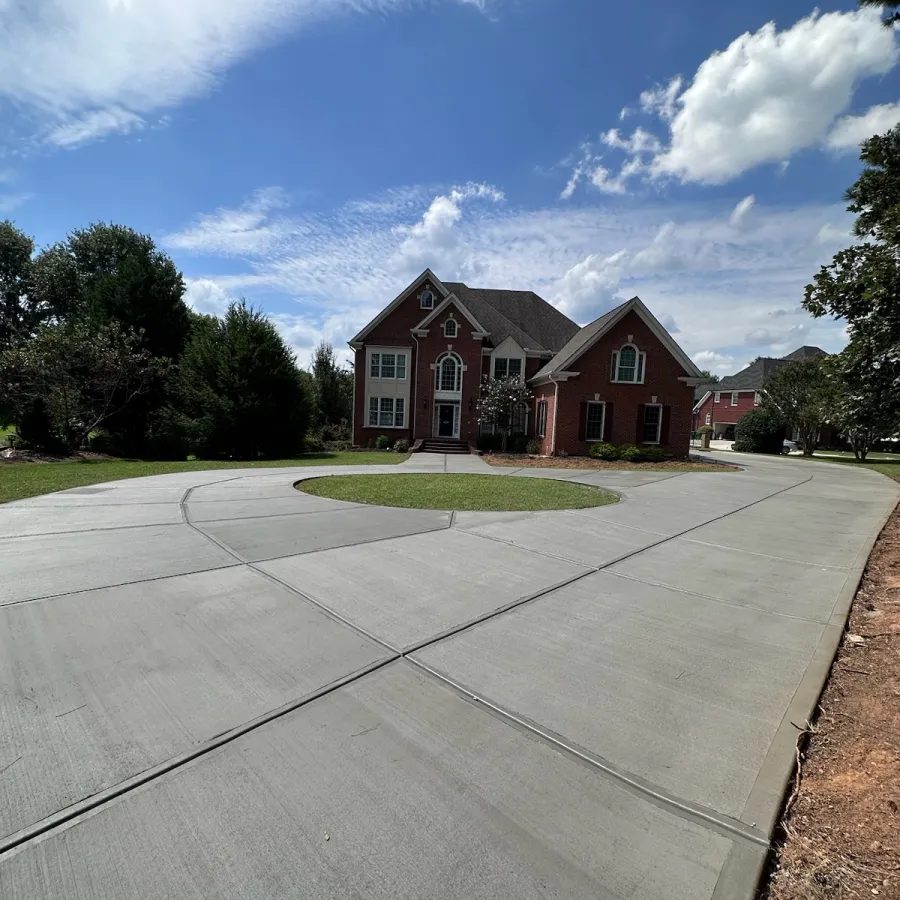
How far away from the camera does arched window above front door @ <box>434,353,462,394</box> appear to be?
26.8 meters

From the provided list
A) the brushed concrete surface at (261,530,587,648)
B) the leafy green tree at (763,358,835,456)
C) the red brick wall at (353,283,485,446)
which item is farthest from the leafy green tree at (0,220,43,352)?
the leafy green tree at (763,358,835,456)

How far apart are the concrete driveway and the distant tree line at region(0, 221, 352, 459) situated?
16882 millimetres

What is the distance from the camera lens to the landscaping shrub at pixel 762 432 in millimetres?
33188

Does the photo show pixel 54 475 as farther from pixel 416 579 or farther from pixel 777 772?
pixel 777 772

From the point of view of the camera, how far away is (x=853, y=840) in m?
2.10

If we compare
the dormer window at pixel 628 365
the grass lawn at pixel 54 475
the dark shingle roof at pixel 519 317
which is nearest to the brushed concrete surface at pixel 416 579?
the grass lawn at pixel 54 475

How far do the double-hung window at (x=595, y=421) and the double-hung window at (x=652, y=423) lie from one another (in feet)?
6.87

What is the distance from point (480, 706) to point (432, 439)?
78.3 ft

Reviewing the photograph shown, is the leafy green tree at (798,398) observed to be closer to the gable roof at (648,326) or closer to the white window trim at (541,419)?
the gable roof at (648,326)

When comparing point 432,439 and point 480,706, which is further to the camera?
point 432,439

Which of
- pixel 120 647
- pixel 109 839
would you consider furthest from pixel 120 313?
pixel 109 839

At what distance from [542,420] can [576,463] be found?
5.47m

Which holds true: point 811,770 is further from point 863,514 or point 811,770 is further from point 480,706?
point 863,514

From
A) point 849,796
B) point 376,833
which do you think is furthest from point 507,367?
point 376,833
